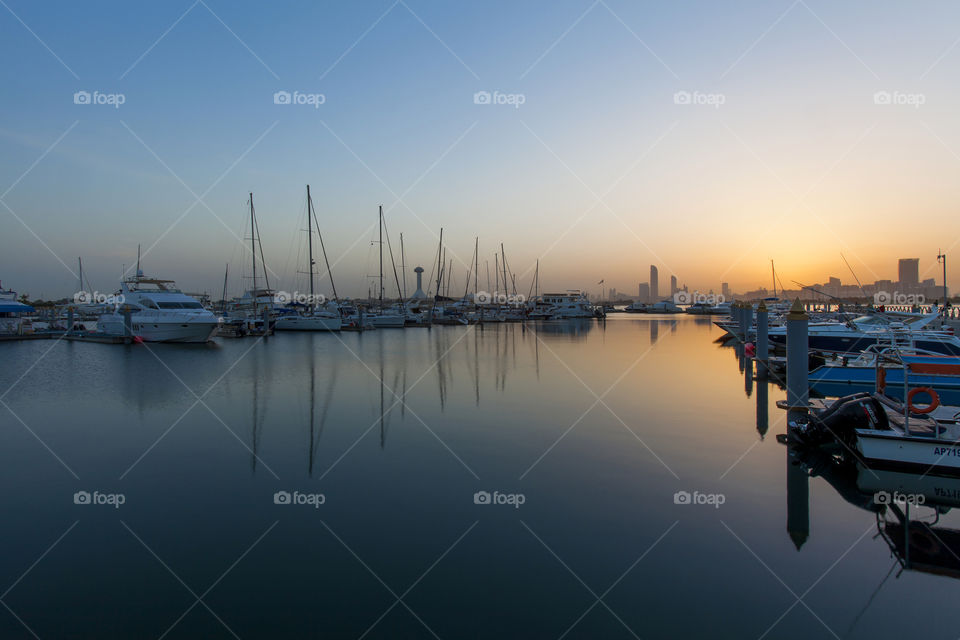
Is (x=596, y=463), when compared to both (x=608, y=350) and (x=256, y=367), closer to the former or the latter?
(x=256, y=367)

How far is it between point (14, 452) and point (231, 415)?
4656 mm

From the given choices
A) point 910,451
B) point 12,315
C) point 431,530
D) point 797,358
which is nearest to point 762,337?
point 797,358

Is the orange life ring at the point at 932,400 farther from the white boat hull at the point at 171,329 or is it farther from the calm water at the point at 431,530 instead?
the white boat hull at the point at 171,329

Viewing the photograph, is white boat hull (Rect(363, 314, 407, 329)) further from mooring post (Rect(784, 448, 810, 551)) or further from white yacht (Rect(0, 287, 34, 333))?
mooring post (Rect(784, 448, 810, 551))

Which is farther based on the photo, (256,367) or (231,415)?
(256,367)

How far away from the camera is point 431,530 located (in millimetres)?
7570

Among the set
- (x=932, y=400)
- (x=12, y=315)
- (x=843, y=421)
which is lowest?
(x=843, y=421)

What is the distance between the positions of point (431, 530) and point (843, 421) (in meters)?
8.00

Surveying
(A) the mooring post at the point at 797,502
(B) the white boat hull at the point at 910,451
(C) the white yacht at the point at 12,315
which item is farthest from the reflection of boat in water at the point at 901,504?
(C) the white yacht at the point at 12,315

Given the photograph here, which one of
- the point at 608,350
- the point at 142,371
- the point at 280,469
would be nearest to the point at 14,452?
the point at 280,469

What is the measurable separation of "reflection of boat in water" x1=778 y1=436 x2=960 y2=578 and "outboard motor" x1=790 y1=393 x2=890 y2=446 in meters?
0.43

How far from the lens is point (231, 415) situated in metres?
15.0

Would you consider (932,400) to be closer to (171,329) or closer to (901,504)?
(901,504)

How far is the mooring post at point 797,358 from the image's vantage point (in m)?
13.0
